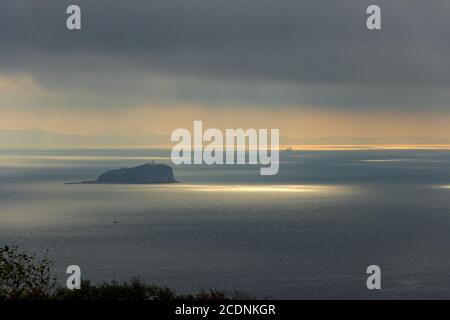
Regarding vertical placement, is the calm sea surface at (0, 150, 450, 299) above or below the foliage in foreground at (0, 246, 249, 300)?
below

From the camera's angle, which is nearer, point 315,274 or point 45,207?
point 315,274

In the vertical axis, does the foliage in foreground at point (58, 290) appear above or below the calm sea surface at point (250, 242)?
above

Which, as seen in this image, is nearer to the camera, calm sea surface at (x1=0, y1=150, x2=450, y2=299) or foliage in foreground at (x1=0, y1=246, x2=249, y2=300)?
foliage in foreground at (x1=0, y1=246, x2=249, y2=300)

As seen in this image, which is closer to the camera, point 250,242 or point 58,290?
point 58,290

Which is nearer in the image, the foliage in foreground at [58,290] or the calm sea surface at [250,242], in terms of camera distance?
the foliage in foreground at [58,290]

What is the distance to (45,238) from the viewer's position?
372 feet
